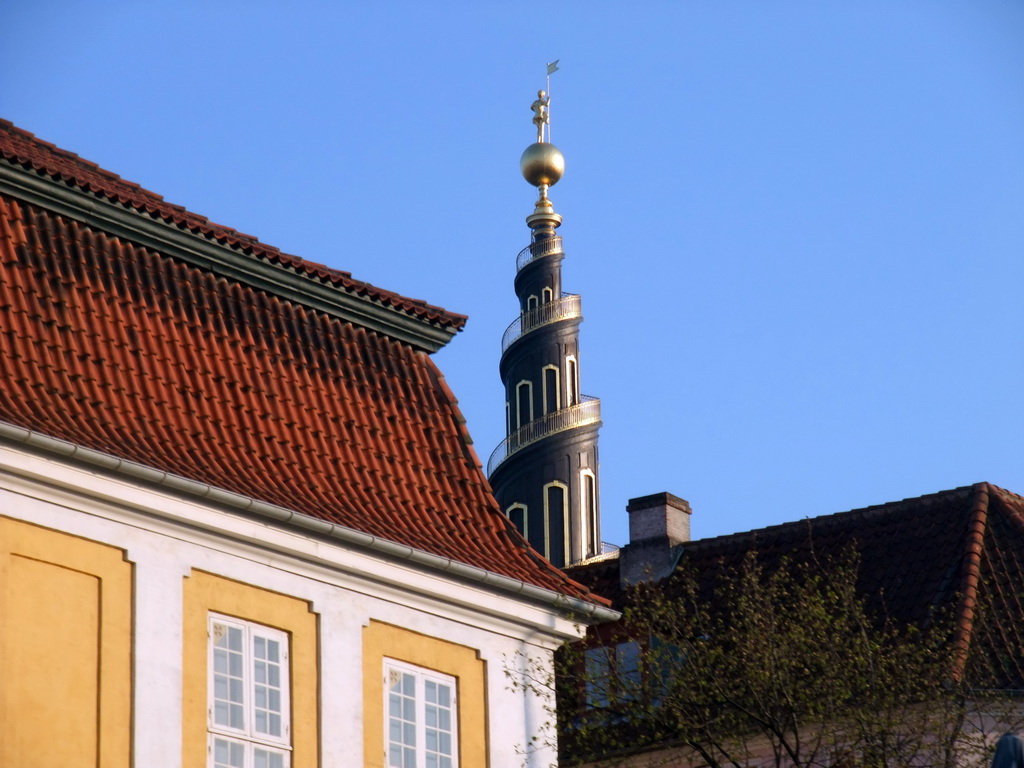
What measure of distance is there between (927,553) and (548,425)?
6456 cm

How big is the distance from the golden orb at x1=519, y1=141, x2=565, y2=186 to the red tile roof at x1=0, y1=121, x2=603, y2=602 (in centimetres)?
8438

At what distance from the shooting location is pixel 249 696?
60.4ft

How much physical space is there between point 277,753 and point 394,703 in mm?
1606

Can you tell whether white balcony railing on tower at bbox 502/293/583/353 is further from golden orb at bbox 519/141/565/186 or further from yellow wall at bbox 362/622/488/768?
yellow wall at bbox 362/622/488/768

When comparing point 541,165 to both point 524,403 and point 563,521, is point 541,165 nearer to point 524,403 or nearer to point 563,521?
point 524,403

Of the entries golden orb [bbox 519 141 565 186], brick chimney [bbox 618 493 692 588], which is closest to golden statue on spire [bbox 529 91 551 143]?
golden orb [bbox 519 141 565 186]

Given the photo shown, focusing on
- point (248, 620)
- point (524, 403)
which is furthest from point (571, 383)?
point (248, 620)

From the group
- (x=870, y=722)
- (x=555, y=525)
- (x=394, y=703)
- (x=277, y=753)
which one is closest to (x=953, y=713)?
(x=870, y=722)

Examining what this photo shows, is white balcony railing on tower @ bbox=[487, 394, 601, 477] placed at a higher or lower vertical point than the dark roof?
higher

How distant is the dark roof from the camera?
1054 inches

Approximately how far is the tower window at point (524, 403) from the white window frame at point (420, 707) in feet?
241

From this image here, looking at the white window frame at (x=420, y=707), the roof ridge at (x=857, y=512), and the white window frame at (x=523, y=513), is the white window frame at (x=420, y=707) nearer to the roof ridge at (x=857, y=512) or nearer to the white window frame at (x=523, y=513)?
the roof ridge at (x=857, y=512)

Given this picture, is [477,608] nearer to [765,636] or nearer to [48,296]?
[765,636]

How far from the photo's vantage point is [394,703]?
773 inches
